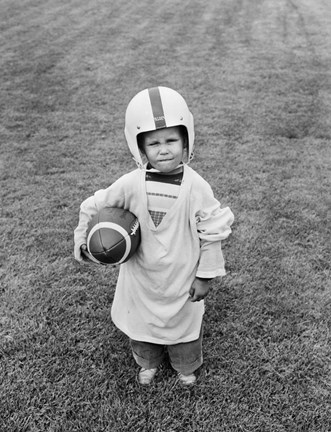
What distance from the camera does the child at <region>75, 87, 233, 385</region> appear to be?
236cm

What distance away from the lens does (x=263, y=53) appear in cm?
1058

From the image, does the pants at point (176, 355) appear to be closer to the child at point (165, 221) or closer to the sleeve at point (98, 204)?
the child at point (165, 221)

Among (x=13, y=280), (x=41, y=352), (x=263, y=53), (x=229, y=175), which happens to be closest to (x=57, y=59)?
(x=263, y=53)

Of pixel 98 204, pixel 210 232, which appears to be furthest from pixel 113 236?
pixel 210 232

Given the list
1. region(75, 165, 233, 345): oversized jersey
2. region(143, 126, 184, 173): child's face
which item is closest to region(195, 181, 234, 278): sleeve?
region(75, 165, 233, 345): oversized jersey

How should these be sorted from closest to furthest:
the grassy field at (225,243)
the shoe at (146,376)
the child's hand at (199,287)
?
the child's hand at (199,287)
the grassy field at (225,243)
the shoe at (146,376)

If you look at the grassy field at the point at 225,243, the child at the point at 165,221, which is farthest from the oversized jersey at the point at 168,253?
the grassy field at the point at 225,243

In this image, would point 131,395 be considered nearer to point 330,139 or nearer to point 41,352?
point 41,352

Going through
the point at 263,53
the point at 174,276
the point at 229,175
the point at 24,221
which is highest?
the point at 174,276

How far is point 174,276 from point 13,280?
1.80 meters

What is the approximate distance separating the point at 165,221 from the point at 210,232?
244mm

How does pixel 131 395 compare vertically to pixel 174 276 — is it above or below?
below

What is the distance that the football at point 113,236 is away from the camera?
8.17 feet

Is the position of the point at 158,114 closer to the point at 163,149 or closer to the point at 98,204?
the point at 163,149
